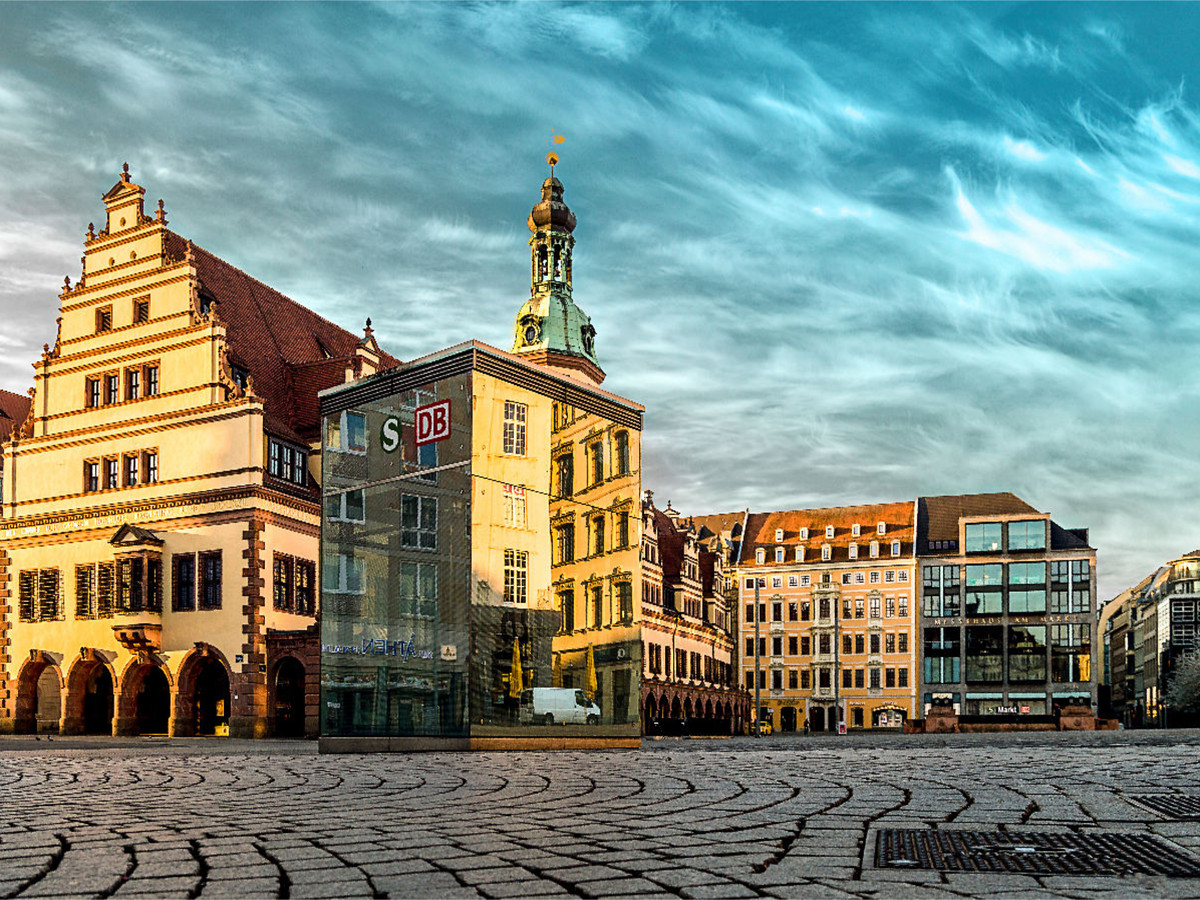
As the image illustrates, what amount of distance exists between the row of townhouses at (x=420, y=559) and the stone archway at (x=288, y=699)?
0.09 metres

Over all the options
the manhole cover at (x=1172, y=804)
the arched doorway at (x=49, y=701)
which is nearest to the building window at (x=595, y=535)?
the manhole cover at (x=1172, y=804)

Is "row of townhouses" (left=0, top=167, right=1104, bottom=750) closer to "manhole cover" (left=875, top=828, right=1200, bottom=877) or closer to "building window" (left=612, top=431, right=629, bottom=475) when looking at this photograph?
"building window" (left=612, top=431, right=629, bottom=475)

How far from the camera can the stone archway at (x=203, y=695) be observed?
41.4 meters

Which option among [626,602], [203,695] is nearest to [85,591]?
[203,695]

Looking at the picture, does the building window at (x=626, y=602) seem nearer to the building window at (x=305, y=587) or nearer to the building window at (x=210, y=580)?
the building window at (x=210, y=580)

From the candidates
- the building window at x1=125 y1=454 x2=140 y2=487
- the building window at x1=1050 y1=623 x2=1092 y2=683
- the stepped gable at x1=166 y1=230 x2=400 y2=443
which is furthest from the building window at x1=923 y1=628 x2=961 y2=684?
the building window at x1=125 y1=454 x2=140 y2=487

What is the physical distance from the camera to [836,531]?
100938mm

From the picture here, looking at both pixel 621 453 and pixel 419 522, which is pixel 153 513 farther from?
pixel 419 522

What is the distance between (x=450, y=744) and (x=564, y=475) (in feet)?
14.5

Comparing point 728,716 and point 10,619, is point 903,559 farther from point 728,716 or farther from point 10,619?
point 10,619

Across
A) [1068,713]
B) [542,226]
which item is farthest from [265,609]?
[542,226]

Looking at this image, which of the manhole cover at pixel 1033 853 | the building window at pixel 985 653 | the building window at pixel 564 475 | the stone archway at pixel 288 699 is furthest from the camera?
the building window at pixel 985 653

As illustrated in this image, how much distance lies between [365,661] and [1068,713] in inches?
1925

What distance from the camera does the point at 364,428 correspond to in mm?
20156
